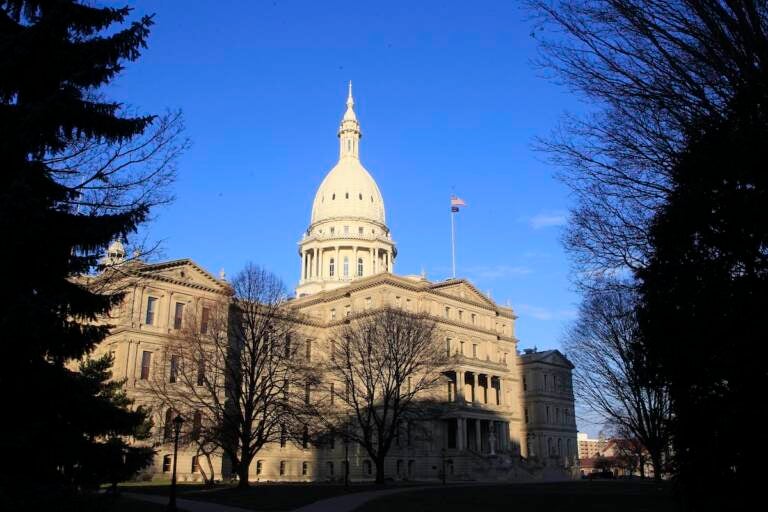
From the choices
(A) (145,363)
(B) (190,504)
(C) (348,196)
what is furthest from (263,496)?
(C) (348,196)

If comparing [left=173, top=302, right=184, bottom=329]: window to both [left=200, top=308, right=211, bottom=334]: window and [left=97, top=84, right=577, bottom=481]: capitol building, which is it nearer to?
[left=97, top=84, right=577, bottom=481]: capitol building

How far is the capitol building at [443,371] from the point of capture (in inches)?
2469

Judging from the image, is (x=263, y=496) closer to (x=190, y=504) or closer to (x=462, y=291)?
(x=190, y=504)

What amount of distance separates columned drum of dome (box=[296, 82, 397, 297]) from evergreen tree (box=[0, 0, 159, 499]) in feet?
279

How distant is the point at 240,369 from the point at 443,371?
29822 mm

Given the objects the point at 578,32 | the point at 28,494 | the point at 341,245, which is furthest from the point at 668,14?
the point at 341,245

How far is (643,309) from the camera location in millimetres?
19203

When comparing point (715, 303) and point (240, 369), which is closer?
point (715, 303)

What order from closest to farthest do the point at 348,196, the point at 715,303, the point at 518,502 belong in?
the point at 715,303 < the point at 518,502 < the point at 348,196

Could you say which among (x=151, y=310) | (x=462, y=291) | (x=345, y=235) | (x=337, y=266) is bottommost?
(x=151, y=310)

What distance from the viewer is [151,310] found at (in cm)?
6425

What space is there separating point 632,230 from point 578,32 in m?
5.74

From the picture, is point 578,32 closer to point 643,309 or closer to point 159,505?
point 643,309

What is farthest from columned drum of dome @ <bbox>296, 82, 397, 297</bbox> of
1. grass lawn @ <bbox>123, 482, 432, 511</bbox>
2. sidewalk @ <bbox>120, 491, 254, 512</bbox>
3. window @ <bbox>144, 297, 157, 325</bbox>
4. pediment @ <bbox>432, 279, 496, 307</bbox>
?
sidewalk @ <bbox>120, 491, 254, 512</bbox>
